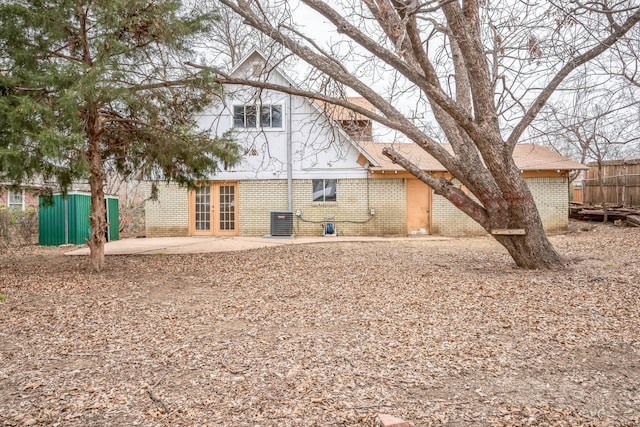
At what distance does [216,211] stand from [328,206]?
392 cm

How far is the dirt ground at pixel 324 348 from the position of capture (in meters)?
2.71

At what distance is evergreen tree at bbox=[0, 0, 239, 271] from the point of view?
20.0 ft

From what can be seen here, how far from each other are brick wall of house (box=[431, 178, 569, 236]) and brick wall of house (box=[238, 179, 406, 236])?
4.67 feet

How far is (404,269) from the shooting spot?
786 centimetres

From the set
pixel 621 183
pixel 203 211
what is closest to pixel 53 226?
pixel 203 211

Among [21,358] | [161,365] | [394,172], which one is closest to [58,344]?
[21,358]

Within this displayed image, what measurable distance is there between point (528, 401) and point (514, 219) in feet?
16.1

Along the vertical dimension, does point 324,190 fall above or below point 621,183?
below

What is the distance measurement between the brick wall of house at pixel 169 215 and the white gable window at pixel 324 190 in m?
4.45

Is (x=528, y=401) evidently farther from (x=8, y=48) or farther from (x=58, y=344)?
(x=8, y=48)

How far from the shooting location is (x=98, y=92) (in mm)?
6230

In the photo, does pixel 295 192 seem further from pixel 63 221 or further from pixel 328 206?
pixel 63 221

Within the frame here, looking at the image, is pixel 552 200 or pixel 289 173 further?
pixel 552 200

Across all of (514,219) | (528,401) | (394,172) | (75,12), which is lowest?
(528,401)
